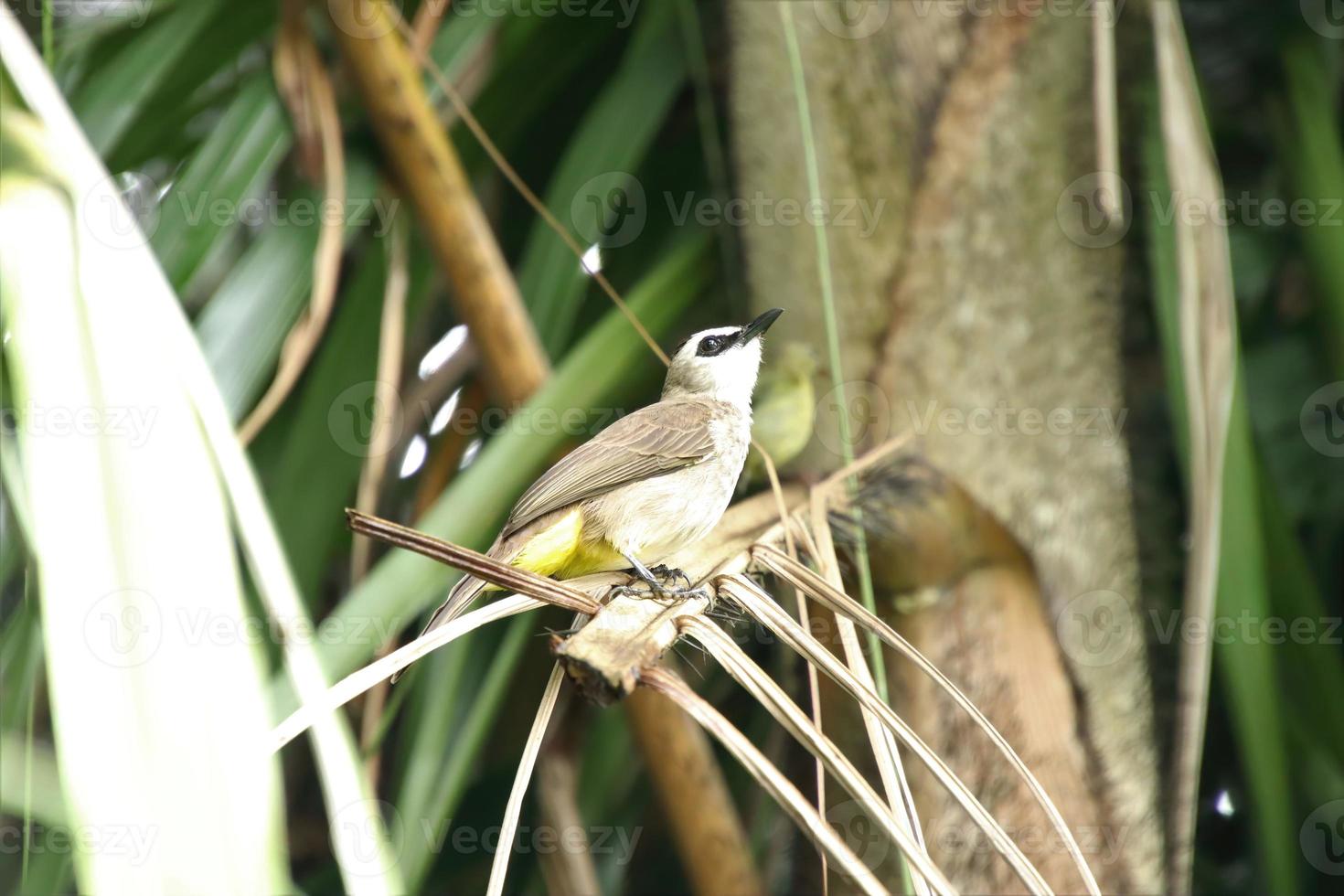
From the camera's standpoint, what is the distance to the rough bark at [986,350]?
1609mm

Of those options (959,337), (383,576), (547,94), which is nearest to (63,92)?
(547,94)

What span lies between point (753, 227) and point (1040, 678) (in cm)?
82

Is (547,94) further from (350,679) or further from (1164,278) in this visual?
(350,679)

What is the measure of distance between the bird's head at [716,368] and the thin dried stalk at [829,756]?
1.48m

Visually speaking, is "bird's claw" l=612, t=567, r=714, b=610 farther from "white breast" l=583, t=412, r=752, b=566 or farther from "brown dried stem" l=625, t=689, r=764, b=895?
"brown dried stem" l=625, t=689, r=764, b=895

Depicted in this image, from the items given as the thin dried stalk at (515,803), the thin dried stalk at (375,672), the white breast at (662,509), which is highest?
the thin dried stalk at (375,672)

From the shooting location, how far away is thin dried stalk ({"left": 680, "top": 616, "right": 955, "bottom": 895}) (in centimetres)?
63

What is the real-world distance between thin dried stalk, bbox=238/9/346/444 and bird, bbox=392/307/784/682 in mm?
432

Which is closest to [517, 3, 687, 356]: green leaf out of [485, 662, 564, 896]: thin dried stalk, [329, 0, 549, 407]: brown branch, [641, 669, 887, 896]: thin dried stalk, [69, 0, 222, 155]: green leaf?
[329, 0, 549, 407]: brown branch

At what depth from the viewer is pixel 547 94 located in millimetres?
2293

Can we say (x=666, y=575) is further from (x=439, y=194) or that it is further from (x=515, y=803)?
(x=515, y=803)

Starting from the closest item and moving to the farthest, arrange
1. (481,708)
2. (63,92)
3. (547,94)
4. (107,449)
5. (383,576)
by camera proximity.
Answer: (107,449)
(383,576)
(481,708)
(63,92)
(547,94)

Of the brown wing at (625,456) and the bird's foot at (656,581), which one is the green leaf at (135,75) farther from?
the bird's foot at (656,581)

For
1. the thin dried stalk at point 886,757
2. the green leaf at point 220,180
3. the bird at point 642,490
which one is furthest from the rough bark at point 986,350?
the green leaf at point 220,180
